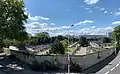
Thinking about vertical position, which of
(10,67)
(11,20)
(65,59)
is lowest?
(10,67)

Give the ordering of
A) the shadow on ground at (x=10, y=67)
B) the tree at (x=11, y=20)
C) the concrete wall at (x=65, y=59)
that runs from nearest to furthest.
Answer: the shadow on ground at (x=10, y=67) < the concrete wall at (x=65, y=59) < the tree at (x=11, y=20)

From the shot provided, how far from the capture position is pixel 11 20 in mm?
35062

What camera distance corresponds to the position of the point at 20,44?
53.7m

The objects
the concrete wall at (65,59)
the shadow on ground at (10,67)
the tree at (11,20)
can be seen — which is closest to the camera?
the shadow on ground at (10,67)

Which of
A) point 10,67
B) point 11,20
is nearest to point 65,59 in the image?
point 10,67

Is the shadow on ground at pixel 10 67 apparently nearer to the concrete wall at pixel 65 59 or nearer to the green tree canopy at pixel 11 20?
the concrete wall at pixel 65 59

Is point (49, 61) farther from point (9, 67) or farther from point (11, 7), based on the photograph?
point (11, 7)

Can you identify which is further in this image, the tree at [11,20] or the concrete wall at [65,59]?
the tree at [11,20]

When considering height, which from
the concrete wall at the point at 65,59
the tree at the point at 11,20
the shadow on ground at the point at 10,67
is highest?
the tree at the point at 11,20

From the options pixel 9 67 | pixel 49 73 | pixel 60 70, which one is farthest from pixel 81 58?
pixel 9 67

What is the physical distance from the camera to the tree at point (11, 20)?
34406 millimetres

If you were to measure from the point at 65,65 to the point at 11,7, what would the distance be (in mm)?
12901

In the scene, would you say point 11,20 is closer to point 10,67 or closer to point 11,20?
point 11,20

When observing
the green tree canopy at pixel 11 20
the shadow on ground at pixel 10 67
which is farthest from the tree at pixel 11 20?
the shadow on ground at pixel 10 67
